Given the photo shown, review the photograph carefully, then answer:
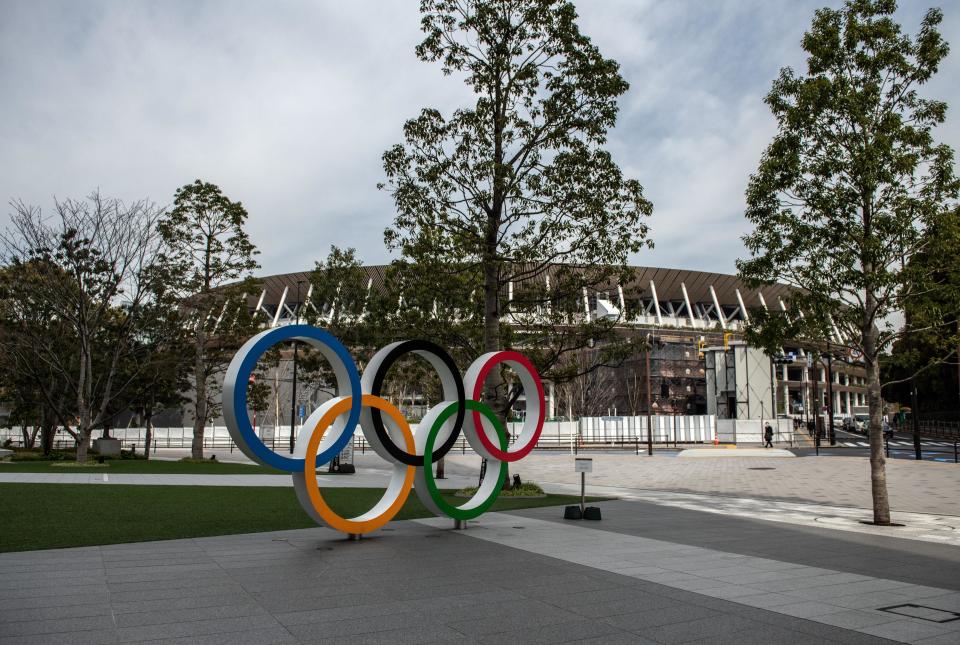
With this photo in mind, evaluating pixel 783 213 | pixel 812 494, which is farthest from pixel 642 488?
pixel 783 213

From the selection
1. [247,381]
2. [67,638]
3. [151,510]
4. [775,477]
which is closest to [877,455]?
[247,381]

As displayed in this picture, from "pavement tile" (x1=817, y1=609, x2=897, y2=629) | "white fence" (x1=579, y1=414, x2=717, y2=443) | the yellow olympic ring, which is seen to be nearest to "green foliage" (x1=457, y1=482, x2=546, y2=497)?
the yellow olympic ring

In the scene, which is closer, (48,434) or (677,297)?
(48,434)

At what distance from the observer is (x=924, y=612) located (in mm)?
6516

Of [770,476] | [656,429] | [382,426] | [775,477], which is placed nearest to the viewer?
[382,426]

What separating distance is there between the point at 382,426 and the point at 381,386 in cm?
71

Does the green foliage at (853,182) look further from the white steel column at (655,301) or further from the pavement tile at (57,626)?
the white steel column at (655,301)

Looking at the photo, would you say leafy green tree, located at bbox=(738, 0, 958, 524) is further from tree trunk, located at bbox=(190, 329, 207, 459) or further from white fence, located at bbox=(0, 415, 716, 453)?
white fence, located at bbox=(0, 415, 716, 453)

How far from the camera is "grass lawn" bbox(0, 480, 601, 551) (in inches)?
410

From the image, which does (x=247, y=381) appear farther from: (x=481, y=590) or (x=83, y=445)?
(x=83, y=445)

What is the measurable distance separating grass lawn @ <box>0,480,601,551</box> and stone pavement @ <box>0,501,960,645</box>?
85 centimetres

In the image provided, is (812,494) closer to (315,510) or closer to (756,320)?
(756,320)

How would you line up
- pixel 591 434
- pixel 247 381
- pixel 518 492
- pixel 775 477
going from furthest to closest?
pixel 591 434, pixel 775 477, pixel 518 492, pixel 247 381

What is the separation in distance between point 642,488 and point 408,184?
445 inches
